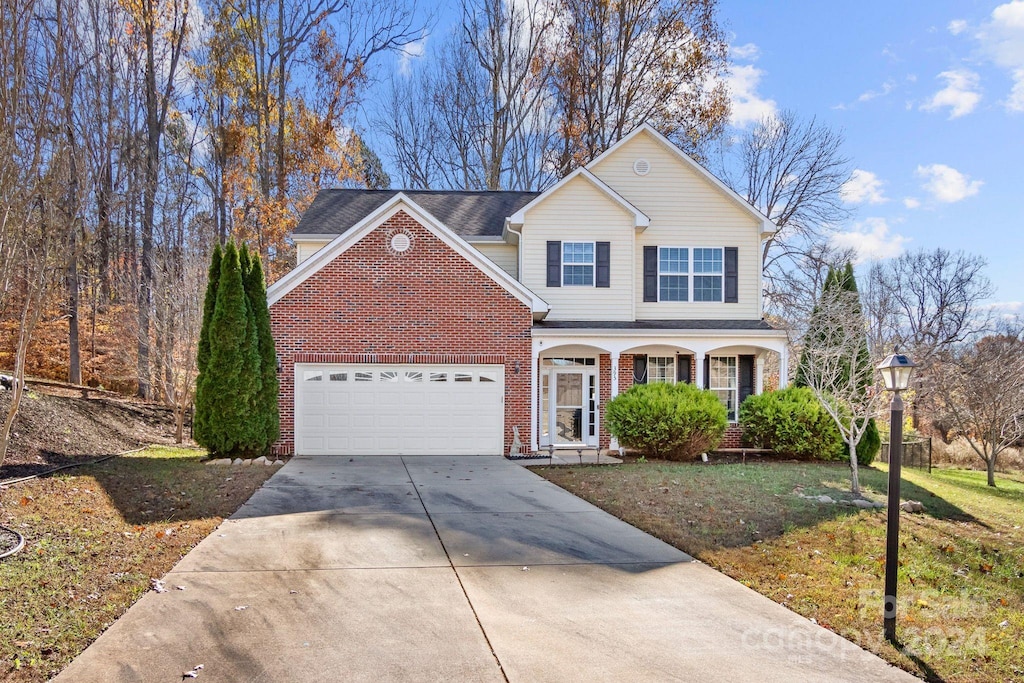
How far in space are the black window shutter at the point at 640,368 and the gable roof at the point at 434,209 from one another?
187 inches

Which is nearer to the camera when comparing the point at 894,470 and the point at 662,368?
the point at 894,470

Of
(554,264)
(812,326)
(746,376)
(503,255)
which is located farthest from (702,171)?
(812,326)

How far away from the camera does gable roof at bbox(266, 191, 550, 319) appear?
48.5 ft

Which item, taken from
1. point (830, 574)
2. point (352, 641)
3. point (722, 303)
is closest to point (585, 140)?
point (722, 303)

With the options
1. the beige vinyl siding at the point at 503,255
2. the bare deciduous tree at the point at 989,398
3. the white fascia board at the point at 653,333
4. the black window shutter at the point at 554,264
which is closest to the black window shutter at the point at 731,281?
the white fascia board at the point at 653,333

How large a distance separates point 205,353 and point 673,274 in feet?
35.9

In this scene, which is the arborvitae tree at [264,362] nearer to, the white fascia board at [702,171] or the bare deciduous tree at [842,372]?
the white fascia board at [702,171]

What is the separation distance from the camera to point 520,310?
15391mm

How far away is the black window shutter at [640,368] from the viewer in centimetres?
1698

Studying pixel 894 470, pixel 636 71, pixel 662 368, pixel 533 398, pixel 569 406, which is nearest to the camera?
pixel 894 470

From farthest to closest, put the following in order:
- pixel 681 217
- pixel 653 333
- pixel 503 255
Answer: pixel 503 255
pixel 681 217
pixel 653 333

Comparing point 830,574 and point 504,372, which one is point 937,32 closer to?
point 504,372

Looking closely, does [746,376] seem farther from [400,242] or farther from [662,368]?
[400,242]

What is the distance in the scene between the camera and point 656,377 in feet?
56.5
